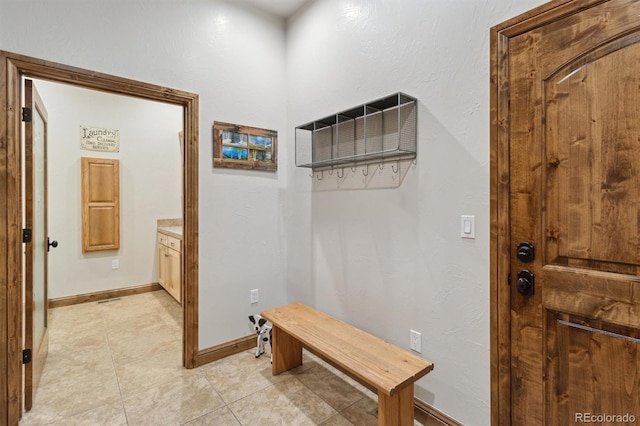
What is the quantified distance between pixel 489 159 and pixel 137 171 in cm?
442

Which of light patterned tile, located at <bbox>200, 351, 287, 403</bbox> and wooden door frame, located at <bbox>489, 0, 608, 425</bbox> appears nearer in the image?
wooden door frame, located at <bbox>489, 0, 608, 425</bbox>

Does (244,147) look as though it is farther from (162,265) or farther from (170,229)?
(162,265)

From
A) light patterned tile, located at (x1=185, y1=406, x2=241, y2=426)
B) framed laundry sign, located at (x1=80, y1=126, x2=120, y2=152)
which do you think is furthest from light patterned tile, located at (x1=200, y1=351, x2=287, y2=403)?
framed laundry sign, located at (x1=80, y1=126, x2=120, y2=152)

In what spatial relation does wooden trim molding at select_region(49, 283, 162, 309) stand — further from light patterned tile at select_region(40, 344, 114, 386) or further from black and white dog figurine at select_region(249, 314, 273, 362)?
black and white dog figurine at select_region(249, 314, 273, 362)

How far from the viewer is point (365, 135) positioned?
2.07 meters

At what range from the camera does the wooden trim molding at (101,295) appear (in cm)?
382

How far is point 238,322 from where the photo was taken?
2.69 meters

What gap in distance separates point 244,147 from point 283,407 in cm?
196

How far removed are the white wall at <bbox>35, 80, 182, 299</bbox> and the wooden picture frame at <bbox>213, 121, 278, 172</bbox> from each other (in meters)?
2.49

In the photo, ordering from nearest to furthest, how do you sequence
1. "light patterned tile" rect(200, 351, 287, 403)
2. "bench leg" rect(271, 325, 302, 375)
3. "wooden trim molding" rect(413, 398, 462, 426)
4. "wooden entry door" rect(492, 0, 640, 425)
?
"wooden entry door" rect(492, 0, 640, 425), "wooden trim molding" rect(413, 398, 462, 426), "light patterned tile" rect(200, 351, 287, 403), "bench leg" rect(271, 325, 302, 375)

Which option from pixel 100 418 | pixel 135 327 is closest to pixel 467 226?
pixel 100 418

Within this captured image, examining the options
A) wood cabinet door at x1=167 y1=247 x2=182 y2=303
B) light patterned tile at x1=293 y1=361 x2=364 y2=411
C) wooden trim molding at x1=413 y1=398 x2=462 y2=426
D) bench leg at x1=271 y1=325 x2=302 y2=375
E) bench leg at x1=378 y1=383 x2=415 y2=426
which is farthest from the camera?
wood cabinet door at x1=167 y1=247 x2=182 y2=303

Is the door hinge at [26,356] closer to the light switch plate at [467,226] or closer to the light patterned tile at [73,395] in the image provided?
the light patterned tile at [73,395]

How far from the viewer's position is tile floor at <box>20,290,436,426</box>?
1.87 meters
